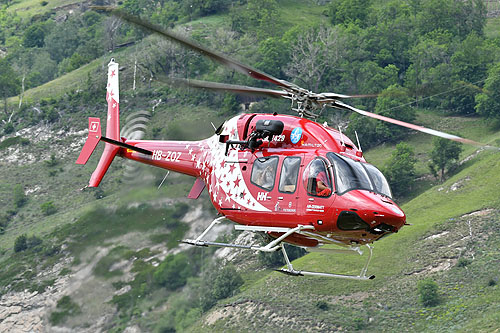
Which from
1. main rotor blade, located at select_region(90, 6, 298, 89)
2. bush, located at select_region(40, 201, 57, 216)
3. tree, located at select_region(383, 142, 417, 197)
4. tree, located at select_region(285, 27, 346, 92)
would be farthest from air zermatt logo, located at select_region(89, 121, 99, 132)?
tree, located at select_region(285, 27, 346, 92)

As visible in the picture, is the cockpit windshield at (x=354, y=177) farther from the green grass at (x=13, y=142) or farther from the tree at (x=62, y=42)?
the tree at (x=62, y=42)

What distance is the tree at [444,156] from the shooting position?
7075cm

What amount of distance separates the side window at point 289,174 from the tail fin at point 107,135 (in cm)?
885

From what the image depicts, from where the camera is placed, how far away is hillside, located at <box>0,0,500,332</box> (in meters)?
52.0

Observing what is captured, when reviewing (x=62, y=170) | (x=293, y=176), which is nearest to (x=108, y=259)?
(x=293, y=176)

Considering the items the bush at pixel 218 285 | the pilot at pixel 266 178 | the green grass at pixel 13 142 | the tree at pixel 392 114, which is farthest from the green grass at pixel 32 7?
the pilot at pixel 266 178

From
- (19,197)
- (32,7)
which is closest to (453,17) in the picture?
(19,197)

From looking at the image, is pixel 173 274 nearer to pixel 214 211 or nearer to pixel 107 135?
pixel 214 211

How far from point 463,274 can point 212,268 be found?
59.6 feet

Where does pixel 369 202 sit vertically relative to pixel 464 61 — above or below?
above

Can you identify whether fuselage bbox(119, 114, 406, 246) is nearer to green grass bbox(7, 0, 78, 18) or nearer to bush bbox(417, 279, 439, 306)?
bush bbox(417, 279, 439, 306)

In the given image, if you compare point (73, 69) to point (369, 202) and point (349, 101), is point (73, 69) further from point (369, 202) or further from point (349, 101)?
point (369, 202)

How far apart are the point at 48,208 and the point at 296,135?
56235mm

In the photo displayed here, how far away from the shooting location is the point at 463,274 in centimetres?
5638
